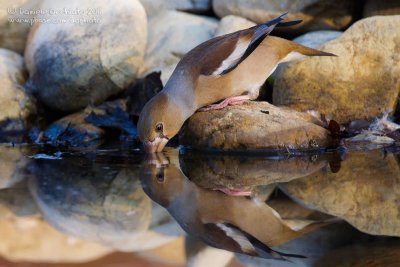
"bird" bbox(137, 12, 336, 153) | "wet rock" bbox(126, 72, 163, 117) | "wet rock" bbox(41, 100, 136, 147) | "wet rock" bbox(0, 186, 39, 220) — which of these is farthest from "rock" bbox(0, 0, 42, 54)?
"wet rock" bbox(0, 186, 39, 220)

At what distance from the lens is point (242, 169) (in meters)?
4.78

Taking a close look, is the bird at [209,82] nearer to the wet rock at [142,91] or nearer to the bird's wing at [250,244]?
the wet rock at [142,91]

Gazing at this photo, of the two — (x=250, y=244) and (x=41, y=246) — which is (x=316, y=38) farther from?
(x=41, y=246)

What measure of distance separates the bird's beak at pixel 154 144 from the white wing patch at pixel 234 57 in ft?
2.39

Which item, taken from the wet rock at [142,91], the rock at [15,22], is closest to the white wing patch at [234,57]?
the wet rock at [142,91]

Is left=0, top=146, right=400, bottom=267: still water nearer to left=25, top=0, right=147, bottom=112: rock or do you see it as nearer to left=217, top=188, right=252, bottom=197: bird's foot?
left=217, top=188, right=252, bottom=197: bird's foot

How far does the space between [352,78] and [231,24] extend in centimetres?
176

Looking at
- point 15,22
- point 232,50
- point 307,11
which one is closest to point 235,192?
point 232,50

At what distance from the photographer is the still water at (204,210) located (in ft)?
9.21

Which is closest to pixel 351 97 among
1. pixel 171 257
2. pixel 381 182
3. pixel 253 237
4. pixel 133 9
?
pixel 381 182

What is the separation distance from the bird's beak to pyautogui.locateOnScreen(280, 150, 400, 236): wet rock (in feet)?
4.66

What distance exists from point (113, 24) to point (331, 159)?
3.41 m

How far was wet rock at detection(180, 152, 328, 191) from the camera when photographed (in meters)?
4.28

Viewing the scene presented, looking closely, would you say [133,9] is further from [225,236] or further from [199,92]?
[225,236]
